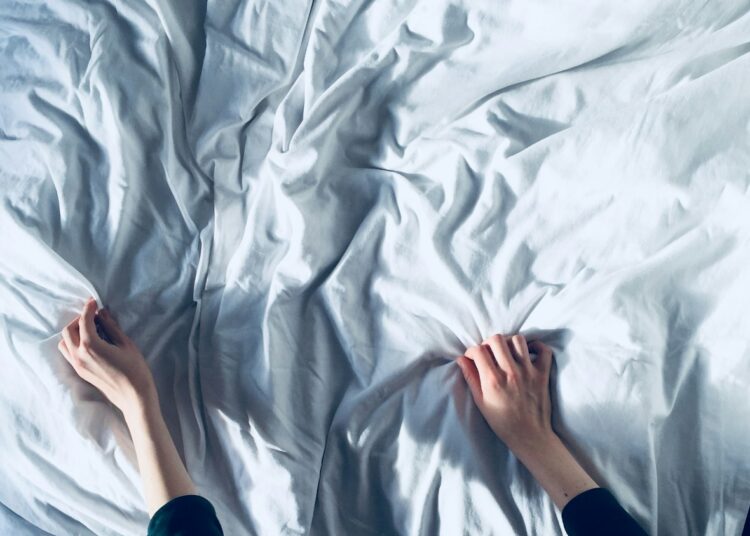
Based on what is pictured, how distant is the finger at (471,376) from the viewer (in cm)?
84

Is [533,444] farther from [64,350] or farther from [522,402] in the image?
[64,350]

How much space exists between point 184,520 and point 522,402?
393 mm

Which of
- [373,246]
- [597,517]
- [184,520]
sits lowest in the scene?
[184,520]

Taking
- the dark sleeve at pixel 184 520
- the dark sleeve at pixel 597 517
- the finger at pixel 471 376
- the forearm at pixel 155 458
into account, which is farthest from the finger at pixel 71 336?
the dark sleeve at pixel 597 517

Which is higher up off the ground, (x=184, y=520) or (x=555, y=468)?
(x=555, y=468)

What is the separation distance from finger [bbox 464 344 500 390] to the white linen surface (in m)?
0.02

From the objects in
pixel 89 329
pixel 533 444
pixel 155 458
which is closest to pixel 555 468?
pixel 533 444

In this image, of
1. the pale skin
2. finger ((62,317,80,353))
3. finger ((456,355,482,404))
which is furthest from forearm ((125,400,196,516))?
finger ((456,355,482,404))

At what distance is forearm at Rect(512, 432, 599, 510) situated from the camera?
0.77 meters

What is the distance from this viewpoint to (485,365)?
2.74 ft

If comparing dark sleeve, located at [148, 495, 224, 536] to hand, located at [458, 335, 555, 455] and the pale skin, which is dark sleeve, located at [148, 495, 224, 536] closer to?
the pale skin

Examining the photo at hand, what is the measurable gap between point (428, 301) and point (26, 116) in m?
0.57

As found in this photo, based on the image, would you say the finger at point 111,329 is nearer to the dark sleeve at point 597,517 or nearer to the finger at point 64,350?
the finger at point 64,350

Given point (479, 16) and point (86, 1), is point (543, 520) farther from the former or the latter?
point (86, 1)
